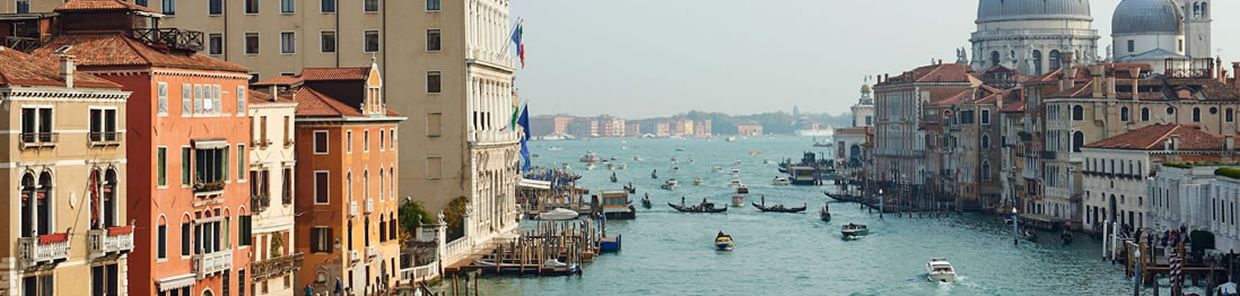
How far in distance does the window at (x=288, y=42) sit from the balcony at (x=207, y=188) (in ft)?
58.3

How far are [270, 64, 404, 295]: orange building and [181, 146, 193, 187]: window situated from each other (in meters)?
5.46

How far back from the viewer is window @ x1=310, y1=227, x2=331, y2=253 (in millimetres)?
32219

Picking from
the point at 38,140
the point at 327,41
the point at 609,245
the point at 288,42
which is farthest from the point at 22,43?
the point at 609,245

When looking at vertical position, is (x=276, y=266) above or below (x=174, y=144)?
below

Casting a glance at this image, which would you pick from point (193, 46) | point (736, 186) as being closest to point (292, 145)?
point (193, 46)

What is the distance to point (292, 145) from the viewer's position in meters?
31.3

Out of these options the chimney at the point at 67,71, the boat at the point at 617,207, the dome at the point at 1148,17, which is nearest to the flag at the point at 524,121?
the boat at the point at 617,207

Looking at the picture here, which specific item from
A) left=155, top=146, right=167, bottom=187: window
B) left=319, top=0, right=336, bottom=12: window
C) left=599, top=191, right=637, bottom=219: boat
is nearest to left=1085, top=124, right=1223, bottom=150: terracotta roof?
left=599, top=191, right=637, bottom=219: boat

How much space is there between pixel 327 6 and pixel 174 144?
18.7 metres

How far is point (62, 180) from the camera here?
74.4 feet

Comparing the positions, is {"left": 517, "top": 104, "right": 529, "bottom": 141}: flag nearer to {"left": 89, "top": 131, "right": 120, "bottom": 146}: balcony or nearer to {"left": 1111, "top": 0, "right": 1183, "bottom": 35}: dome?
{"left": 89, "top": 131, "right": 120, "bottom": 146}: balcony

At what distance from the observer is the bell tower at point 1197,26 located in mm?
92500

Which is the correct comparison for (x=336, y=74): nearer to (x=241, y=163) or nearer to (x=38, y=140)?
(x=241, y=163)

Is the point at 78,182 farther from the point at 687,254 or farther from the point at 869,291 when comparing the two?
the point at 687,254
